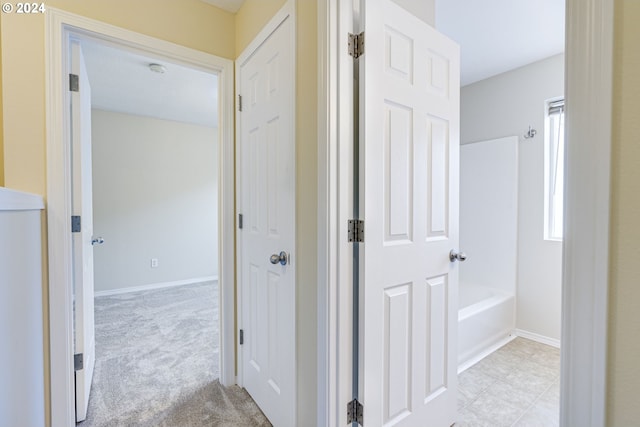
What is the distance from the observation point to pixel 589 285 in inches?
21.4

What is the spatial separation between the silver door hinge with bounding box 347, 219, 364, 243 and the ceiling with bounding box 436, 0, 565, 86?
5.68ft

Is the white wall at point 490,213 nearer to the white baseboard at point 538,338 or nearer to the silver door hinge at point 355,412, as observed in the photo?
the white baseboard at point 538,338

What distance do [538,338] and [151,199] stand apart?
16.3ft

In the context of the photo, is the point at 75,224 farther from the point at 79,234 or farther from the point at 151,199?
the point at 151,199

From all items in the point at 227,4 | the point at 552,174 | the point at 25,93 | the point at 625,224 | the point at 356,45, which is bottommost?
the point at 625,224

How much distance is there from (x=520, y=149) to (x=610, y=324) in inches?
106

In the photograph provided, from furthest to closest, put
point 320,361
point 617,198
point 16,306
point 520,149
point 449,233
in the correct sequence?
point 520,149
point 449,233
point 320,361
point 16,306
point 617,198

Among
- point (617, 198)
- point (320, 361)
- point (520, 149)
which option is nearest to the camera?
point (617, 198)

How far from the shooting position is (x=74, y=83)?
155 centimetres

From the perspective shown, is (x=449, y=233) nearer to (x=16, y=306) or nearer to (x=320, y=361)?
(x=320, y=361)

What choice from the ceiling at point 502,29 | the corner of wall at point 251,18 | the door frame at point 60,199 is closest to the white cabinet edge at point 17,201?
the door frame at point 60,199

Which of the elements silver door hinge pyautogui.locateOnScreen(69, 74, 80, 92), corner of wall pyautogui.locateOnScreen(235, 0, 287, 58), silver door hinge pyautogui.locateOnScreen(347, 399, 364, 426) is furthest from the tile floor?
silver door hinge pyautogui.locateOnScreen(69, 74, 80, 92)

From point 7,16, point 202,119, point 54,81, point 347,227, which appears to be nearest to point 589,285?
point 347,227

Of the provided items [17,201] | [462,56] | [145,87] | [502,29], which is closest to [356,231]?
[17,201]
